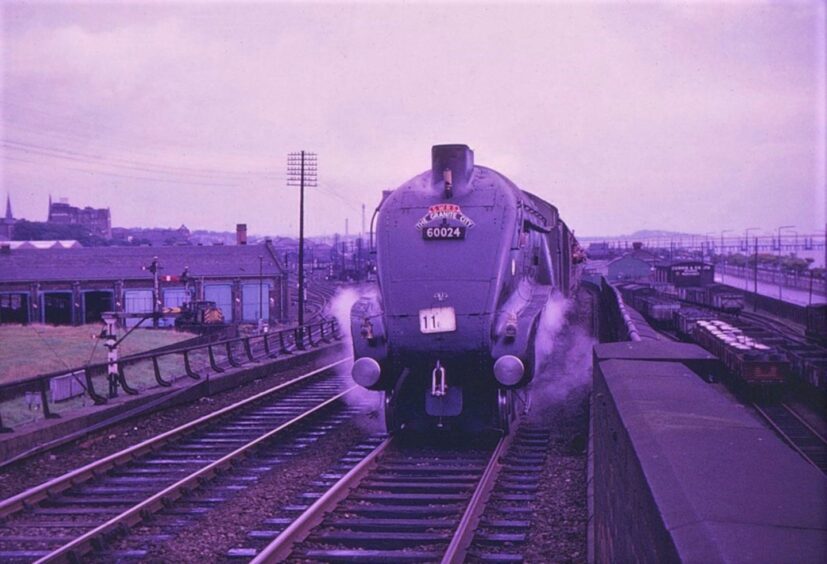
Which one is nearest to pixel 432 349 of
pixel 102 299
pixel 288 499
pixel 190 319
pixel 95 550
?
pixel 288 499

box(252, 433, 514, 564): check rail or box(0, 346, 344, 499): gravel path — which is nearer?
box(252, 433, 514, 564): check rail

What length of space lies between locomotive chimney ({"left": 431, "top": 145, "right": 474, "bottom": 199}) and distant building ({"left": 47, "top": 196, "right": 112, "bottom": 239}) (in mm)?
121954

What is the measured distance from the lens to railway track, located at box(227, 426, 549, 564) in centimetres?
689

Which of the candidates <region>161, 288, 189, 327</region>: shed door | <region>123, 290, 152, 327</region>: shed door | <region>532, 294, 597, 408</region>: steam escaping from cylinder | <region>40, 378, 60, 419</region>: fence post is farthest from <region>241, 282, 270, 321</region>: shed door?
<region>40, 378, 60, 419</region>: fence post

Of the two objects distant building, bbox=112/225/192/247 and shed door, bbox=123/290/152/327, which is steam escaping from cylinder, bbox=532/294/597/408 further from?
distant building, bbox=112/225/192/247

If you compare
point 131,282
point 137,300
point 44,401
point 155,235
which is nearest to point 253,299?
point 137,300

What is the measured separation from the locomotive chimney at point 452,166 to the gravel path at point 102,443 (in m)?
6.04

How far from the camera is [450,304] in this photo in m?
10.2

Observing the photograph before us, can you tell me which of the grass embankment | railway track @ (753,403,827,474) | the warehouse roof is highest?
the warehouse roof

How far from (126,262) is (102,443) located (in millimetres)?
43572

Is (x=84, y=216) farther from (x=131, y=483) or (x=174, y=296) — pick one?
(x=131, y=483)

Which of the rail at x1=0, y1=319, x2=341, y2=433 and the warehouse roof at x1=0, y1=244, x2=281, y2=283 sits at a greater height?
the warehouse roof at x1=0, y1=244, x2=281, y2=283

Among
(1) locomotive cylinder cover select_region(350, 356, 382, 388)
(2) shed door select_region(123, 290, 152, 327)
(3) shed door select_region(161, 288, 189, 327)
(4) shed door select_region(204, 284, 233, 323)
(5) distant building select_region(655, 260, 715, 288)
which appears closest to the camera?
(1) locomotive cylinder cover select_region(350, 356, 382, 388)

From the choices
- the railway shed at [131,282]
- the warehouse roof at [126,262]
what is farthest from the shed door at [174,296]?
the warehouse roof at [126,262]
